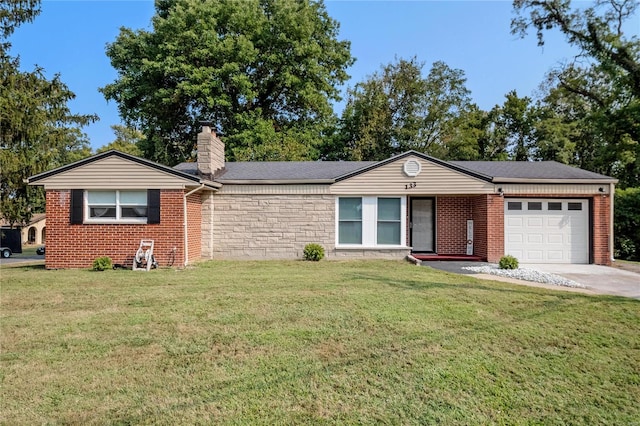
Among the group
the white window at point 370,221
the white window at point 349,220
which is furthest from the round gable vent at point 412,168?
the white window at point 349,220

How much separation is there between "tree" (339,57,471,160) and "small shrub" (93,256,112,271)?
18.3 m

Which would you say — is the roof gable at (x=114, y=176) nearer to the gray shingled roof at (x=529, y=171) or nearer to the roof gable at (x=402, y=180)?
the roof gable at (x=402, y=180)

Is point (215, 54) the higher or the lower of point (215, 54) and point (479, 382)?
the higher

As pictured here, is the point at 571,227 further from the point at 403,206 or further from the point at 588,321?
the point at 588,321

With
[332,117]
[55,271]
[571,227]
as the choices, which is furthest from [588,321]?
[332,117]

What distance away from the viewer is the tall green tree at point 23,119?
53.8 feet

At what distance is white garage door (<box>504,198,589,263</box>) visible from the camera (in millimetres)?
12422

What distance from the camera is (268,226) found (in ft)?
41.9

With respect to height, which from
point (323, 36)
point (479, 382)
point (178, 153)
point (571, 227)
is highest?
point (323, 36)

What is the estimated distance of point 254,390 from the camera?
11.4 feet

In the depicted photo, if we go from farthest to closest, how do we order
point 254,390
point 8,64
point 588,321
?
point 8,64
point 588,321
point 254,390

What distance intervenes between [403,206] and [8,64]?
1867 cm

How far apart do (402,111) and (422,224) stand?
16145 mm

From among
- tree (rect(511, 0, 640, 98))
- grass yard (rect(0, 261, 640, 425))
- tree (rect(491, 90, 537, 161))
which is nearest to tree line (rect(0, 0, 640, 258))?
tree (rect(491, 90, 537, 161))
